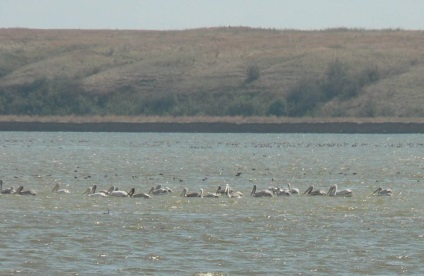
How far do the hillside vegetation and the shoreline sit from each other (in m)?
7.77

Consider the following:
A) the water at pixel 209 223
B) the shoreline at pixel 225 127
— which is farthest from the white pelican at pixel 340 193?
the shoreline at pixel 225 127

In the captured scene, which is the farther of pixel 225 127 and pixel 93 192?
pixel 225 127

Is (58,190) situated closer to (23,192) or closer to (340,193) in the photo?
(23,192)

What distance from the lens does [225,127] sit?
99.6m

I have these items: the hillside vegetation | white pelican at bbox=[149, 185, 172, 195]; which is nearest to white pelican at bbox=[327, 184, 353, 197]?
white pelican at bbox=[149, 185, 172, 195]

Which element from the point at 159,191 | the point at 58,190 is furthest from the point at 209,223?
the point at 58,190

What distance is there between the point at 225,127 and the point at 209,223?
238 feet

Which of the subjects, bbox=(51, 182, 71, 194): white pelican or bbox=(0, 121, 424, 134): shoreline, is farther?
bbox=(0, 121, 424, 134): shoreline

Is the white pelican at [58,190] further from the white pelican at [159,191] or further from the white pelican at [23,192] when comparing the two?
the white pelican at [159,191]

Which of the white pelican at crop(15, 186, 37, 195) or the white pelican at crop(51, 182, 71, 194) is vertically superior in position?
the white pelican at crop(15, 186, 37, 195)

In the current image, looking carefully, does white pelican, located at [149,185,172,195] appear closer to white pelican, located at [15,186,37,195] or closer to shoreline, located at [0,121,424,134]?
white pelican, located at [15,186,37,195]

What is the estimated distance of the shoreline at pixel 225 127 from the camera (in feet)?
325

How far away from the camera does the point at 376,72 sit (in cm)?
11956

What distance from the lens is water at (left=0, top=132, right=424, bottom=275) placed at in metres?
21.5
